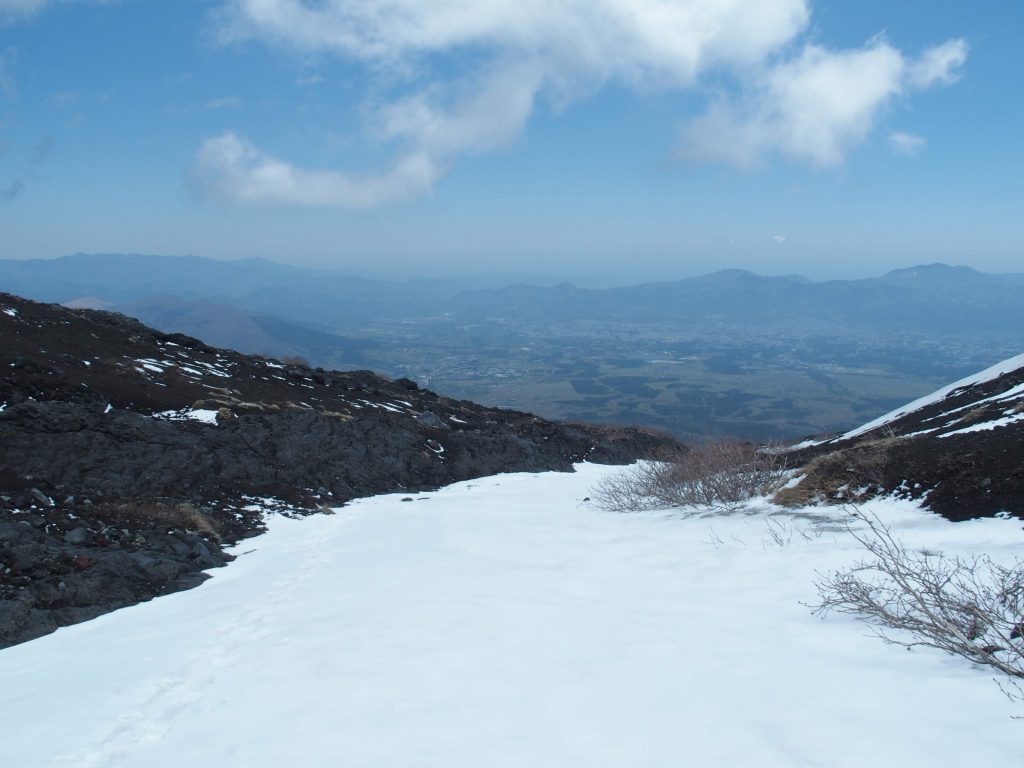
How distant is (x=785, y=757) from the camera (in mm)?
3385

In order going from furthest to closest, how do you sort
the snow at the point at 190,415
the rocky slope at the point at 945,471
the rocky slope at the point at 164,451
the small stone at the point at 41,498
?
the snow at the point at 190,415 → the small stone at the point at 41,498 → the rocky slope at the point at 164,451 → the rocky slope at the point at 945,471

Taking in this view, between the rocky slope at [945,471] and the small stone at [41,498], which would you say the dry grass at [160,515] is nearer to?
the small stone at [41,498]

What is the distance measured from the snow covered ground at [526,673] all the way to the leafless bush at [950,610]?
0.17 meters

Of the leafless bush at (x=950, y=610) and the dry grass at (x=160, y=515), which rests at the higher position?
the leafless bush at (x=950, y=610)

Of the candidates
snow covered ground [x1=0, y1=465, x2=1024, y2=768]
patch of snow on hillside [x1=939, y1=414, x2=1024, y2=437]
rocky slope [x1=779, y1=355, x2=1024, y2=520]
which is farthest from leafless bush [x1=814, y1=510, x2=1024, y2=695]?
patch of snow on hillside [x1=939, y1=414, x2=1024, y2=437]

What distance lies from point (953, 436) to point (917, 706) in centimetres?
912

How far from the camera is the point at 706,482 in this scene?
11297 mm

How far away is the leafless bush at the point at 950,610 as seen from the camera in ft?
14.0

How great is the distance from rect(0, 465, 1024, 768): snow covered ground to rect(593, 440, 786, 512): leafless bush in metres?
2.31

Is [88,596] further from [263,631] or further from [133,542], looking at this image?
[263,631]

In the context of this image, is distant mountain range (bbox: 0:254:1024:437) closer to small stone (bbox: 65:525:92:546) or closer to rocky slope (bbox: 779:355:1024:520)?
Result: rocky slope (bbox: 779:355:1024:520)

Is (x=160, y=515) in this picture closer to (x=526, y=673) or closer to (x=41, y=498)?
(x=41, y=498)

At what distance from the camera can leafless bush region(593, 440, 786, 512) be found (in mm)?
11188

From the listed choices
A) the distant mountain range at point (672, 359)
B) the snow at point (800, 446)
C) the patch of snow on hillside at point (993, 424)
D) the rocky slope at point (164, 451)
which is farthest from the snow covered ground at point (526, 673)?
the distant mountain range at point (672, 359)
